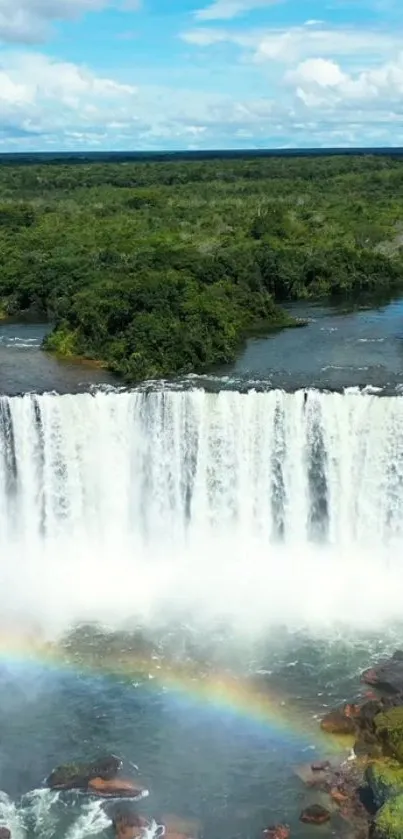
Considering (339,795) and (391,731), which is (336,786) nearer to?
(339,795)

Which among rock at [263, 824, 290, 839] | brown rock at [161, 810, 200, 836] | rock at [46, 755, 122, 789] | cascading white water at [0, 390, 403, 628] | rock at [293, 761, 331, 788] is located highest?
cascading white water at [0, 390, 403, 628]

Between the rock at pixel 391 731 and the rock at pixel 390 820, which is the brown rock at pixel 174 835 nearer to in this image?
the rock at pixel 390 820

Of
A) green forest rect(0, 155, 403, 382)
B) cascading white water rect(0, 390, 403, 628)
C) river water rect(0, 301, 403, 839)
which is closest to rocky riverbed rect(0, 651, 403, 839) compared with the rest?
river water rect(0, 301, 403, 839)

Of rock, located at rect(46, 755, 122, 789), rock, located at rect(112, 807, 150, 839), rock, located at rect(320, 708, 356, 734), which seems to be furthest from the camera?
rock, located at rect(320, 708, 356, 734)

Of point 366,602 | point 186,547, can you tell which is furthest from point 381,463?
point 186,547

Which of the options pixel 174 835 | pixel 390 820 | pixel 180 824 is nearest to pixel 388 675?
pixel 390 820

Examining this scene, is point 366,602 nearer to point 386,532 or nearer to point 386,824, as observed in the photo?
point 386,532

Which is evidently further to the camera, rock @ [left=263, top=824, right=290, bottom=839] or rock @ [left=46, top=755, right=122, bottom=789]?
rock @ [left=46, top=755, right=122, bottom=789]

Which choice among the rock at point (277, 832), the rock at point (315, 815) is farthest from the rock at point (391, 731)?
the rock at point (277, 832)

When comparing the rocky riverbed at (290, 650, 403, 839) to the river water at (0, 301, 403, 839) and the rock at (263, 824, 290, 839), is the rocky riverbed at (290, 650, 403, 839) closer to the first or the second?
the rock at (263, 824, 290, 839)
